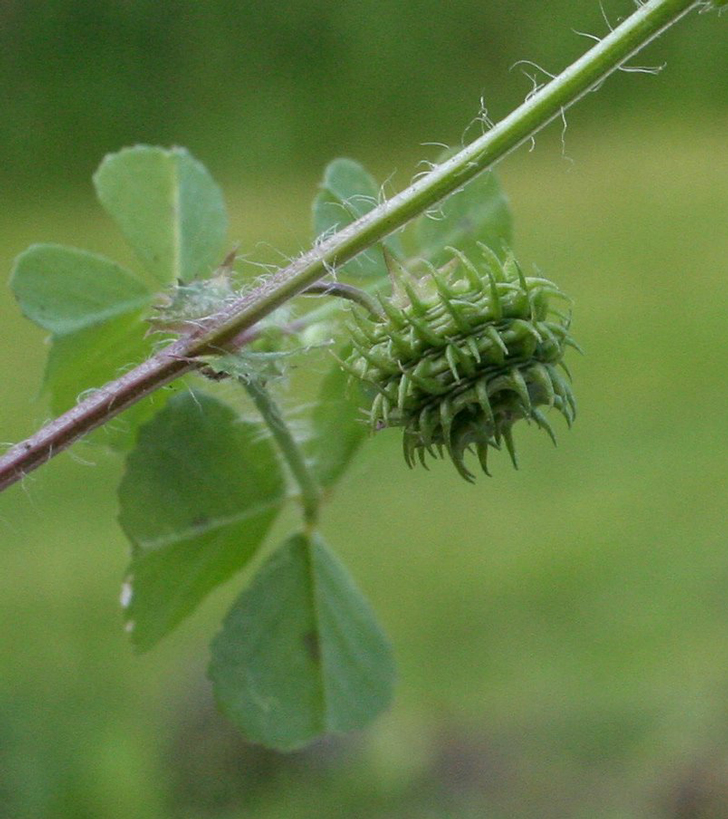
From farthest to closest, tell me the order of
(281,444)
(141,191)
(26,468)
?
(141,191)
(281,444)
(26,468)

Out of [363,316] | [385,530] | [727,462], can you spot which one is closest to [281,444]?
[363,316]

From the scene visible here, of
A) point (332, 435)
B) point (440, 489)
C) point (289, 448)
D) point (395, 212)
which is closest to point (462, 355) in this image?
point (395, 212)

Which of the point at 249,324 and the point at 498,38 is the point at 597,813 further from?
the point at 498,38

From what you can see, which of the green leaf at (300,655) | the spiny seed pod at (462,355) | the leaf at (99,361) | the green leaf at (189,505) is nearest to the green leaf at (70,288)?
the leaf at (99,361)

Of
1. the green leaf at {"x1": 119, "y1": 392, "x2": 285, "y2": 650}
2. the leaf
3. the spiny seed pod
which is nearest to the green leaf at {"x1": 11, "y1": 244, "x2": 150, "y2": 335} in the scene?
the leaf

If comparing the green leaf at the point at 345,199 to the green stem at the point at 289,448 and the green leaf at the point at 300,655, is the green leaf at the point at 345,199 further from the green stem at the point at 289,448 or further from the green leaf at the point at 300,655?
the green leaf at the point at 300,655

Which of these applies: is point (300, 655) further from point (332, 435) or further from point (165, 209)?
point (165, 209)
